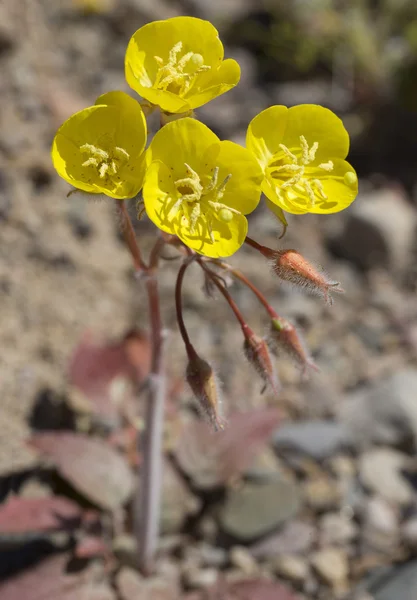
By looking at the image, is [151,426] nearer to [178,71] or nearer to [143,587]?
[143,587]

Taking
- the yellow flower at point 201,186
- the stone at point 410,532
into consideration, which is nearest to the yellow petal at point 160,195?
the yellow flower at point 201,186

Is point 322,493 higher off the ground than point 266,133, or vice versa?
point 266,133

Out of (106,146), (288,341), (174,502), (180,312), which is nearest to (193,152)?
(106,146)

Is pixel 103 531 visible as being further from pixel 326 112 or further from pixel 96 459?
pixel 326 112

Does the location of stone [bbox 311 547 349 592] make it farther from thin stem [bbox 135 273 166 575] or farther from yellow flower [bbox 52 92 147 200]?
yellow flower [bbox 52 92 147 200]

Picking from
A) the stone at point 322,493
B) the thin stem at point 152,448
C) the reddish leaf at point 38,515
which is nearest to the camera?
the thin stem at point 152,448

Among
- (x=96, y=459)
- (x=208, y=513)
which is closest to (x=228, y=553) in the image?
(x=208, y=513)

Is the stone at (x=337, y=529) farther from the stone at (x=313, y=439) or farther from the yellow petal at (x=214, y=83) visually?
the yellow petal at (x=214, y=83)
